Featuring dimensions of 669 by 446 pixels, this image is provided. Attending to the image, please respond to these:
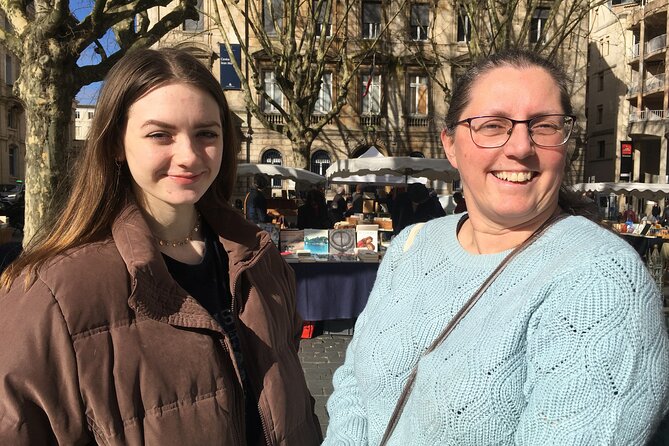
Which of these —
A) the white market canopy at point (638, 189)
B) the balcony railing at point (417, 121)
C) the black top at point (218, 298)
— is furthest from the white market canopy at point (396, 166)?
the balcony railing at point (417, 121)

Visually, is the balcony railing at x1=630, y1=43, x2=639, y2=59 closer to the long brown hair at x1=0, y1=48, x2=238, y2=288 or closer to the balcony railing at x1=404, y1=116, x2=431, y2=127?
the balcony railing at x1=404, y1=116, x2=431, y2=127

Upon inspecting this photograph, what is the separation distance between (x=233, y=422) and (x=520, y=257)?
34.9 inches

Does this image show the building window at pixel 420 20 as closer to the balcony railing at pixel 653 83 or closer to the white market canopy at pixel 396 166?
the white market canopy at pixel 396 166

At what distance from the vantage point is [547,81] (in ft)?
4.37

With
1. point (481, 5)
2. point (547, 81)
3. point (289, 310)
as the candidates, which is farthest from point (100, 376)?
point (481, 5)

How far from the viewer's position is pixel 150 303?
136 centimetres

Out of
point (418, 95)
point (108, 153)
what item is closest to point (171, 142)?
point (108, 153)

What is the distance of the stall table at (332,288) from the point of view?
623cm

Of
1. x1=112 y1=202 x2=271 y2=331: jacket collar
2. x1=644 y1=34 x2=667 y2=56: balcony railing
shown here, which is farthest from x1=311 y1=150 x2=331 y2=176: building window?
x1=112 y1=202 x2=271 y2=331: jacket collar

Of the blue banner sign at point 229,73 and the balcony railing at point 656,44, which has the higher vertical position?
the balcony railing at point 656,44

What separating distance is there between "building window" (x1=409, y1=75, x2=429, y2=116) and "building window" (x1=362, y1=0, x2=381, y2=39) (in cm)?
324

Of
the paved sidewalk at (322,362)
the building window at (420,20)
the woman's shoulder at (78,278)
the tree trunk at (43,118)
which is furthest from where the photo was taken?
the building window at (420,20)

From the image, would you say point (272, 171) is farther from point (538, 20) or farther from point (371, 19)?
point (538, 20)

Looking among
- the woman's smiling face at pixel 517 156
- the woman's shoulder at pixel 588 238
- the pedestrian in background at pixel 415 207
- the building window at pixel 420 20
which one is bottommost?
the pedestrian in background at pixel 415 207
